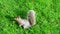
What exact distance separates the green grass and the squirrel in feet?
0.36

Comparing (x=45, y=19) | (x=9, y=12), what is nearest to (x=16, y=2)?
(x=9, y=12)

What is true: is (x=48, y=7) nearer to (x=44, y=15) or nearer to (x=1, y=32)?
(x=44, y=15)

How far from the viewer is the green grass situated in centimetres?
680

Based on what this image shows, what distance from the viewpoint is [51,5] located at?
25.7 ft

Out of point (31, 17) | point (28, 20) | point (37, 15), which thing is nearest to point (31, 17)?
point (31, 17)

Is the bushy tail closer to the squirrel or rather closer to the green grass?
the squirrel

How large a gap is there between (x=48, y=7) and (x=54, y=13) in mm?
244

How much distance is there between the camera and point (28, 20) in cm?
697

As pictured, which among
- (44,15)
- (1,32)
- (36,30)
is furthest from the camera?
(44,15)

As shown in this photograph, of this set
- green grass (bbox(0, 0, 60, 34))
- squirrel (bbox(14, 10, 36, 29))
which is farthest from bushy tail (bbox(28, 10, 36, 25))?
green grass (bbox(0, 0, 60, 34))

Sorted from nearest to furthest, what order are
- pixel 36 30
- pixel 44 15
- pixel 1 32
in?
pixel 1 32
pixel 36 30
pixel 44 15

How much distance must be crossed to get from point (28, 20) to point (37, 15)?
491 millimetres

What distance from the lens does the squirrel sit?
6.80m

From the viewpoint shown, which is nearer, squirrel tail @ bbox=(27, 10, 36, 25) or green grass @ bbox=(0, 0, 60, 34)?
green grass @ bbox=(0, 0, 60, 34)
